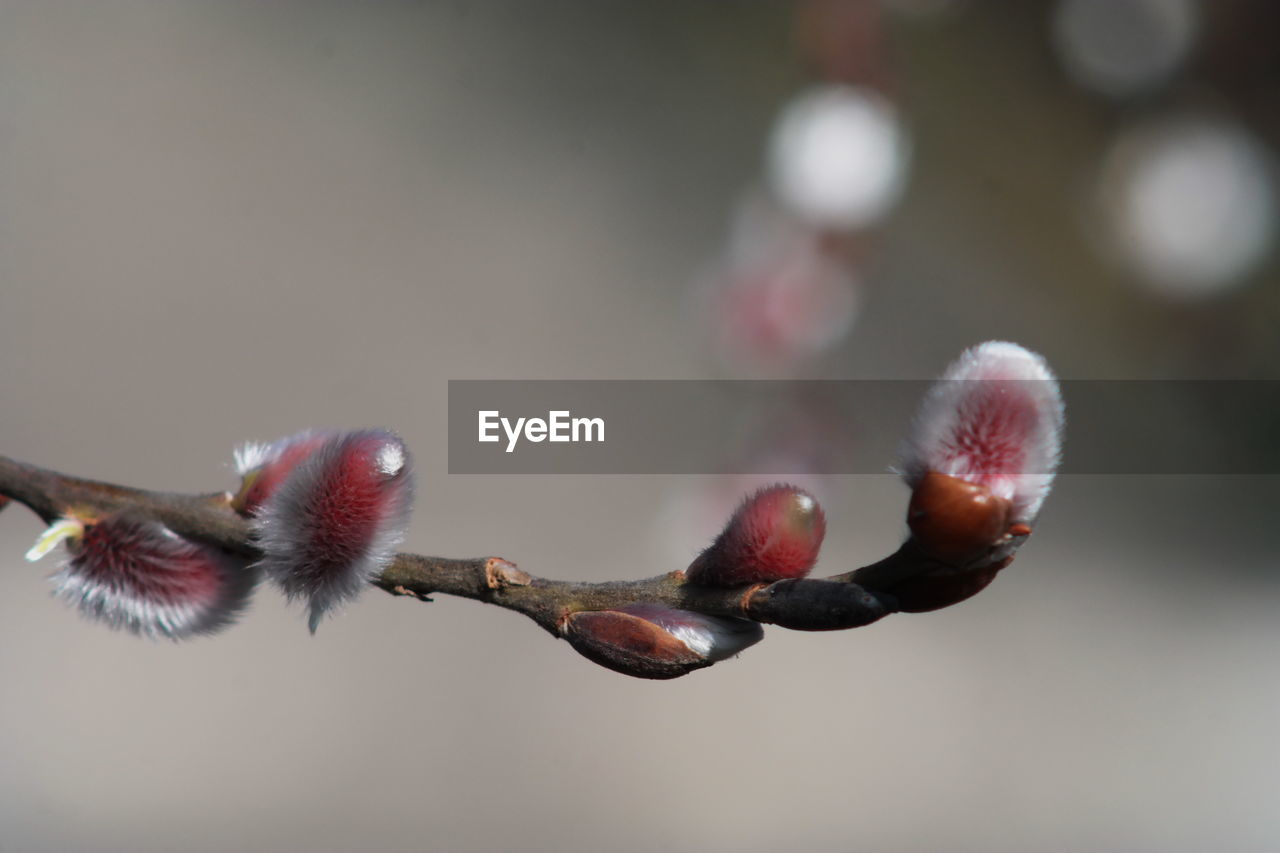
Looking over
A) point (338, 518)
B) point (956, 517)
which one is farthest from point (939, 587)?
point (338, 518)

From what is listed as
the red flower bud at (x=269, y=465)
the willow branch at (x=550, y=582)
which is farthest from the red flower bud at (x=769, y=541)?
the red flower bud at (x=269, y=465)

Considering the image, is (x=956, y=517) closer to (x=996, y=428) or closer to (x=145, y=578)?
(x=996, y=428)

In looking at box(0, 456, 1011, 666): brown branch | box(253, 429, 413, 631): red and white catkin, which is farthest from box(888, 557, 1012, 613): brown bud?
box(253, 429, 413, 631): red and white catkin

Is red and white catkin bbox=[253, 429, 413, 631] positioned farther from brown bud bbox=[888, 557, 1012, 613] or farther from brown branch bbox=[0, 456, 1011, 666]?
brown bud bbox=[888, 557, 1012, 613]

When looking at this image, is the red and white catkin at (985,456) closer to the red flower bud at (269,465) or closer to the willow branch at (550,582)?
the willow branch at (550,582)

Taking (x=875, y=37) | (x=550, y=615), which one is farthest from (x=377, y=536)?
(x=875, y=37)

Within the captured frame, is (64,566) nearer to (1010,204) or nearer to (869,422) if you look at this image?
(869,422)
